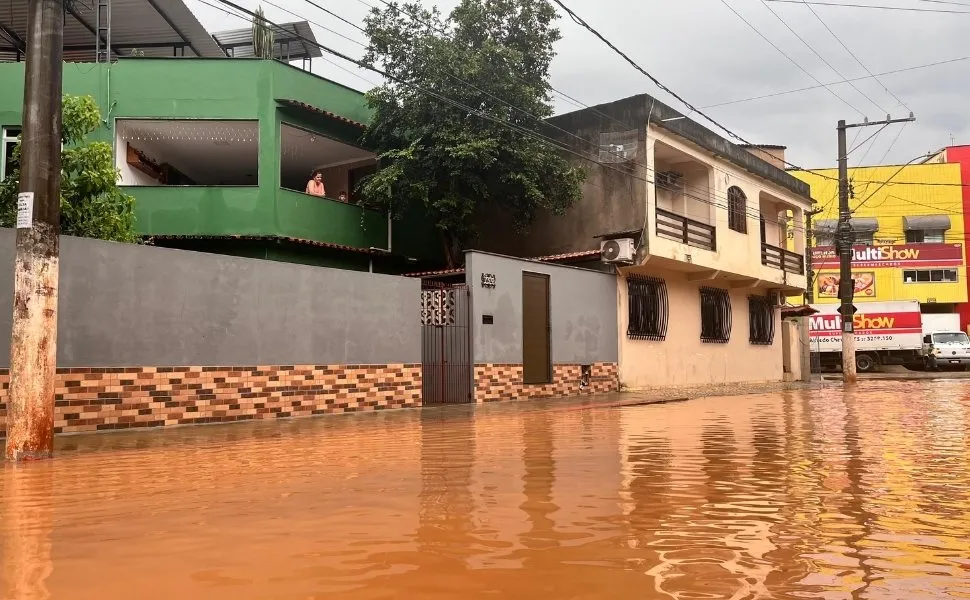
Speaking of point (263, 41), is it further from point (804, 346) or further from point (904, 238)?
point (904, 238)

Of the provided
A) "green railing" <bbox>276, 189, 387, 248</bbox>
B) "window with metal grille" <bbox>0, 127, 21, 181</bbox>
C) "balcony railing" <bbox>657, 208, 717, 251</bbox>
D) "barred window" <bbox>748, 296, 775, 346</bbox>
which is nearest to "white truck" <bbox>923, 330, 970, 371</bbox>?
"barred window" <bbox>748, 296, 775, 346</bbox>

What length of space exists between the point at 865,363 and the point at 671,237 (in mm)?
22313

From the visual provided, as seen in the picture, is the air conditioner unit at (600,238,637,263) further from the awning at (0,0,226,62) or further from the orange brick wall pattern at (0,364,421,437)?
the awning at (0,0,226,62)

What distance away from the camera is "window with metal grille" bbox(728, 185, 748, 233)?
23656 mm

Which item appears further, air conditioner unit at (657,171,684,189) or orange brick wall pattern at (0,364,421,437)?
air conditioner unit at (657,171,684,189)

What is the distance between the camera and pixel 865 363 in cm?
3778

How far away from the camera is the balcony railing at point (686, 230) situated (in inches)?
795

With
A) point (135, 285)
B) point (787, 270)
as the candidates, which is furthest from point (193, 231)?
point (787, 270)

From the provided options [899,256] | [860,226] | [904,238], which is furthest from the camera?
[860,226]

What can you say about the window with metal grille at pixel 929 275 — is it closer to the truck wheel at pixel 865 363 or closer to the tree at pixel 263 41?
the truck wheel at pixel 865 363

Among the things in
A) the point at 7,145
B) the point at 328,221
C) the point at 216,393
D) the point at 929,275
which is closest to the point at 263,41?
the point at 328,221

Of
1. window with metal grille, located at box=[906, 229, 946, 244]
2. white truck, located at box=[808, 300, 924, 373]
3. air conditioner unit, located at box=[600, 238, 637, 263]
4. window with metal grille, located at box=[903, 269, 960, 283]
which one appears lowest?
white truck, located at box=[808, 300, 924, 373]

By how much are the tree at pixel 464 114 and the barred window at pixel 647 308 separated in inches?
126

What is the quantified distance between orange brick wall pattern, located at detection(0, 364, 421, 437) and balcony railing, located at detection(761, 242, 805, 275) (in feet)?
51.3
